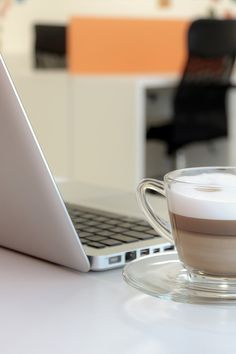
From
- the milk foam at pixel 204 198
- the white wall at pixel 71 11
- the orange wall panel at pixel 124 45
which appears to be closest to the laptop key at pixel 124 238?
the milk foam at pixel 204 198

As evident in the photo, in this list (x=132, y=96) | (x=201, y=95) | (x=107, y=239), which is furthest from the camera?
(x=201, y=95)

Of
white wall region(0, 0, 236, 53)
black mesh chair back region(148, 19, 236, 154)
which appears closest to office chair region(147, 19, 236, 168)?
black mesh chair back region(148, 19, 236, 154)

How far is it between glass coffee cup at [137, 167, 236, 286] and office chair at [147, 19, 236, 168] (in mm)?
2911

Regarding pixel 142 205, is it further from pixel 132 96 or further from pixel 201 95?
pixel 201 95

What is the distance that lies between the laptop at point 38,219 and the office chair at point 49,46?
3.17m

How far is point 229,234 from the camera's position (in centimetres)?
59

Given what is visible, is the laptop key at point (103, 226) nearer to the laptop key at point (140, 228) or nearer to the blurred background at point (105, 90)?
the laptop key at point (140, 228)

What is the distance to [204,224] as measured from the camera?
60 centimetres

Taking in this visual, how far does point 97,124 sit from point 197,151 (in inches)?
30.4

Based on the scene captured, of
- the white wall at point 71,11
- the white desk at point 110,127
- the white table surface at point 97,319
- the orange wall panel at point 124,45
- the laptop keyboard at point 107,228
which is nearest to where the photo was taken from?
the white table surface at point 97,319

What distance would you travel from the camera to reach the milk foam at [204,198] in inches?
23.3

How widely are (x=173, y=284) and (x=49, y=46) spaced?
343 cm

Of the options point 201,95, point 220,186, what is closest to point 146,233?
point 220,186

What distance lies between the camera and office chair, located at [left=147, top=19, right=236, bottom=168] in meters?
3.51
